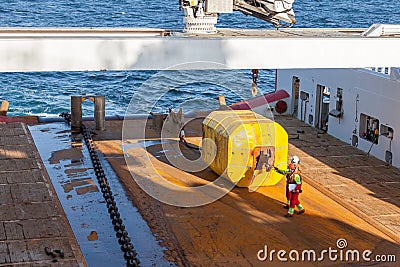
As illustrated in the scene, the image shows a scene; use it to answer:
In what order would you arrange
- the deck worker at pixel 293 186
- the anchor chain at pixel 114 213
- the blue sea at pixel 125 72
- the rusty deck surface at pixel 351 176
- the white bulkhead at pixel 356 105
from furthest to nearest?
1. the blue sea at pixel 125 72
2. the white bulkhead at pixel 356 105
3. the rusty deck surface at pixel 351 176
4. the deck worker at pixel 293 186
5. the anchor chain at pixel 114 213

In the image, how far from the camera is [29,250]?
11266 mm

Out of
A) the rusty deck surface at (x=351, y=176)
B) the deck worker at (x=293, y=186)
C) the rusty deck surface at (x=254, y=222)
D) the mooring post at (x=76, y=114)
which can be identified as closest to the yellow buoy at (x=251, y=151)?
the rusty deck surface at (x=254, y=222)

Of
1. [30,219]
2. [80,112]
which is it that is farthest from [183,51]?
[80,112]

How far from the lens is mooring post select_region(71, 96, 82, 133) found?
2339 centimetres

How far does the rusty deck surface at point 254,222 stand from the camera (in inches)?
532

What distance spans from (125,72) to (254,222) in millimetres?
36909

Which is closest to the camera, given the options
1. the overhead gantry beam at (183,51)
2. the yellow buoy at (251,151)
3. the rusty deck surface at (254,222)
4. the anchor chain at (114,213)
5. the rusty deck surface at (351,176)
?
the anchor chain at (114,213)

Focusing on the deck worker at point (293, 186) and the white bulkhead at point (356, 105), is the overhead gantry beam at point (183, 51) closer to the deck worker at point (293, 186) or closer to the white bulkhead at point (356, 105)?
the deck worker at point (293, 186)

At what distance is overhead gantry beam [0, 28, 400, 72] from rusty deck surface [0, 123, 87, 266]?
269 centimetres

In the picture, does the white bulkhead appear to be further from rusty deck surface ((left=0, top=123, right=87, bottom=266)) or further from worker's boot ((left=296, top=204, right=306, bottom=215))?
rusty deck surface ((left=0, top=123, right=87, bottom=266))

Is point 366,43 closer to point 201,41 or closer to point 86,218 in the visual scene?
point 201,41

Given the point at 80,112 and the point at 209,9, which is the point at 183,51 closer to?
the point at 209,9

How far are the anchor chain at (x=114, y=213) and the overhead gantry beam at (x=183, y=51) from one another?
3270 mm

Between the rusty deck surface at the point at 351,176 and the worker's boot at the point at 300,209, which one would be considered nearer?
the worker's boot at the point at 300,209
